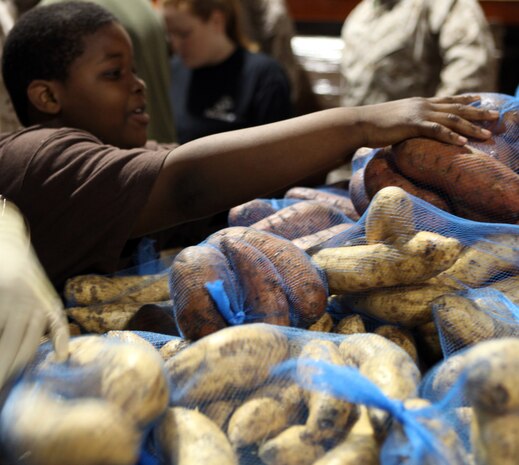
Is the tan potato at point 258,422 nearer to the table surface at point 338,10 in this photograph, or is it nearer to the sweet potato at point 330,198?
the sweet potato at point 330,198

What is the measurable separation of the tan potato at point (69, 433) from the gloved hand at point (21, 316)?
0.09 m

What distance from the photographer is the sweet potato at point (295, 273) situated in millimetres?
1381

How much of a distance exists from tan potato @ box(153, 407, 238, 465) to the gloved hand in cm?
19

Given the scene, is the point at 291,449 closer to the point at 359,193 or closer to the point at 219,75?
the point at 359,193

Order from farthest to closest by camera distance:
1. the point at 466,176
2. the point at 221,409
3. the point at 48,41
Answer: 1. the point at 48,41
2. the point at 466,176
3. the point at 221,409

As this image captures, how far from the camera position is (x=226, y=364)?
1.14 metres

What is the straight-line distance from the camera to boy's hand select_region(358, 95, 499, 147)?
1642mm

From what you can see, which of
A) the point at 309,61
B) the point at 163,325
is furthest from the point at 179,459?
the point at 309,61

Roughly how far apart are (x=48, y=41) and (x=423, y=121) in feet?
3.39

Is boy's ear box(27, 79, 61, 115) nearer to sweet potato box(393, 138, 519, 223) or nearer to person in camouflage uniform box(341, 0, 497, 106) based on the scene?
sweet potato box(393, 138, 519, 223)

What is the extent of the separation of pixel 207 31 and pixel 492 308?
2.81m

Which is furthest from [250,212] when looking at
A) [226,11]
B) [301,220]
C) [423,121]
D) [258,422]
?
[226,11]

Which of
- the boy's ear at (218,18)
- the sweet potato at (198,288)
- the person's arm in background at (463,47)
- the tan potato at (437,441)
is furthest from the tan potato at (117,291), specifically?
the boy's ear at (218,18)

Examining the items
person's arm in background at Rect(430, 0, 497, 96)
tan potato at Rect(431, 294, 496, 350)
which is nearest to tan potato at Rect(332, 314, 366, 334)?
tan potato at Rect(431, 294, 496, 350)
